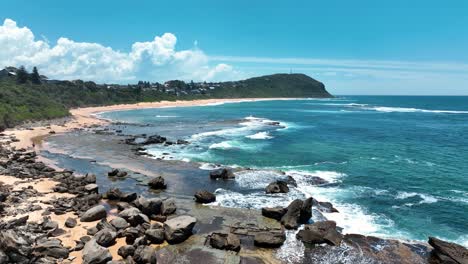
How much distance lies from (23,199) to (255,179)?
21225 mm

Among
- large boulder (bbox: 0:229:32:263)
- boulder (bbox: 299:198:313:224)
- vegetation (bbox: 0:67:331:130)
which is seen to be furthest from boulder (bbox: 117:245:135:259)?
vegetation (bbox: 0:67:331:130)

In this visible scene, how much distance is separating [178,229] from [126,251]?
364cm

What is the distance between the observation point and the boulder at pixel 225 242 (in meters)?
22.6

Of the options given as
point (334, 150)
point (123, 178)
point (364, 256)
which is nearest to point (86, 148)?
point (123, 178)

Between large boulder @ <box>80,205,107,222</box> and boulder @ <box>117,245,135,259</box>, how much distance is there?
588cm

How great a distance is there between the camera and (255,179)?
38656 mm

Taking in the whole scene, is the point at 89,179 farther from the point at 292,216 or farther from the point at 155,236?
the point at 292,216

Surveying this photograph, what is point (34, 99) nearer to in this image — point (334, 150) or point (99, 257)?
point (334, 150)

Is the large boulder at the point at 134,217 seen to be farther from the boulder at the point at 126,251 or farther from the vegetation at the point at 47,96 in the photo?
the vegetation at the point at 47,96

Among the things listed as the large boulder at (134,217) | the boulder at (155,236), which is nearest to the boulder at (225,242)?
the boulder at (155,236)

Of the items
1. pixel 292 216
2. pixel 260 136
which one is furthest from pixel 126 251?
pixel 260 136

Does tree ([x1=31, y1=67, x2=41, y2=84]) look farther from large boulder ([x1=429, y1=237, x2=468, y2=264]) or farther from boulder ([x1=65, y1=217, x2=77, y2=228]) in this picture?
large boulder ([x1=429, y1=237, x2=468, y2=264])

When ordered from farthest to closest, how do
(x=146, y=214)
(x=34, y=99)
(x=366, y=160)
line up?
(x=34, y=99) < (x=366, y=160) < (x=146, y=214)

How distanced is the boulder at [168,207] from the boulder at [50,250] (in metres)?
8.33
